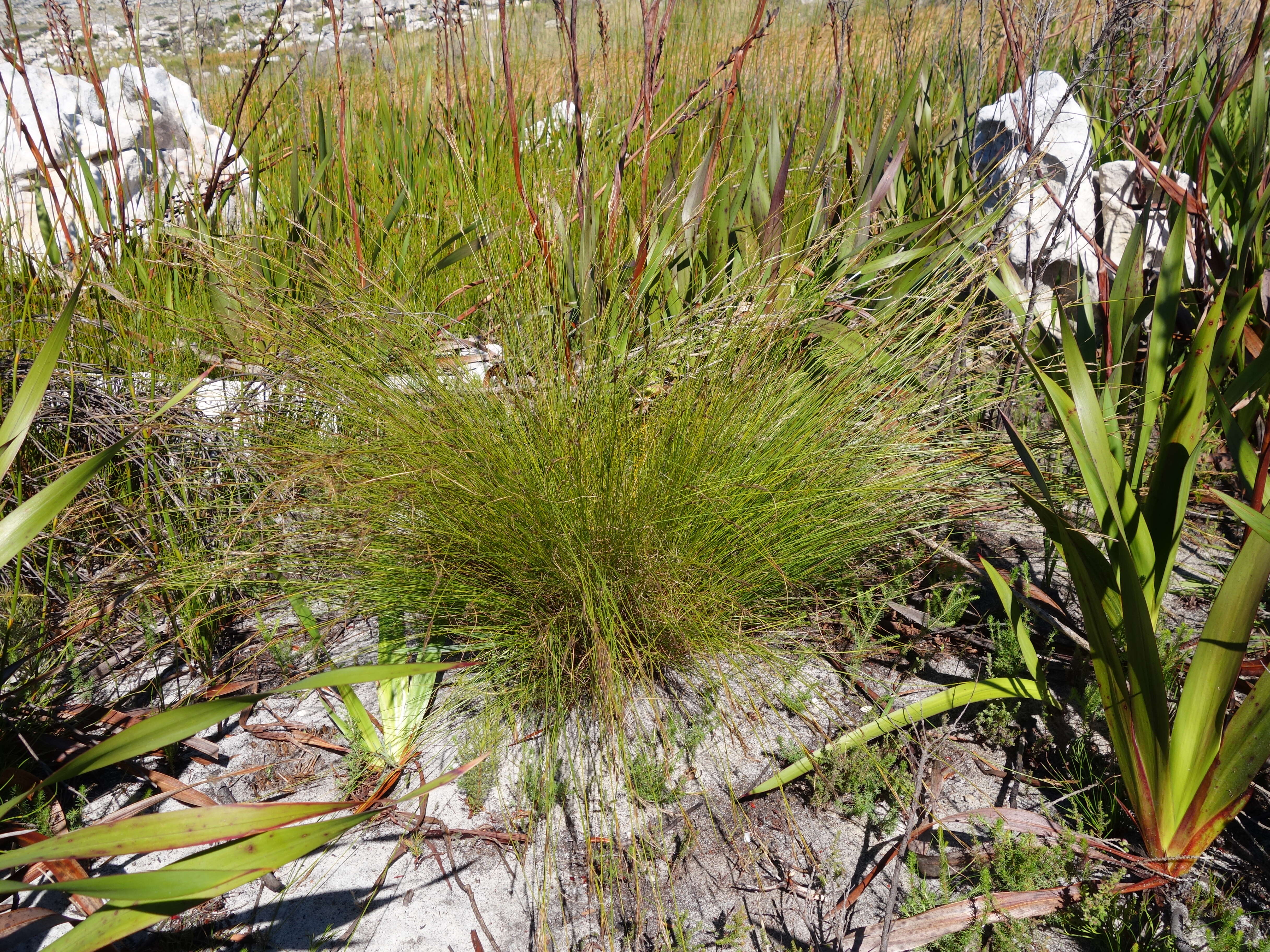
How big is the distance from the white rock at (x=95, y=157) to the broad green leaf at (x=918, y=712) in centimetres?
186

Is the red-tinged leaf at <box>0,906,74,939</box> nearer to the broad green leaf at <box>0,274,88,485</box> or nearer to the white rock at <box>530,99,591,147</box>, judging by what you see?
the broad green leaf at <box>0,274,88,485</box>

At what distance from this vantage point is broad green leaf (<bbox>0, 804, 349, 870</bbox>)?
914 mm

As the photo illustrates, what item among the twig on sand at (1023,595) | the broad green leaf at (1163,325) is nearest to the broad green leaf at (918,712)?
the twig on sand at (1023,595)

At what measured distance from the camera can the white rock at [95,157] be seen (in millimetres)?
2229

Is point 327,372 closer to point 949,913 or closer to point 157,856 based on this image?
point 157,856

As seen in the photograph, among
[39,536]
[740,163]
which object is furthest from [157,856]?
[740,163]

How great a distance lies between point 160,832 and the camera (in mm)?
943

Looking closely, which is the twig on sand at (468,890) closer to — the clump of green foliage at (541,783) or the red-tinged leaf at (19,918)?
the clump of green foliage at (541,783)

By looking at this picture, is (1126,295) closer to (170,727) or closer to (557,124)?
(170,727)

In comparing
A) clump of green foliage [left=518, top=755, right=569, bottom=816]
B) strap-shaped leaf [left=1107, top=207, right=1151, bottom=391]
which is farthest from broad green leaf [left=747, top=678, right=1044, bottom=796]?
strap-shaped leaf [left=1107, top=207, right=1151, bottom=391]

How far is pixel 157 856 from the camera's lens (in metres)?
1.32

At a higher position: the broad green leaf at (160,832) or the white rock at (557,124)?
the white rock at (557,124)

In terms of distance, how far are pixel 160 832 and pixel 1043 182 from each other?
2.35 meters

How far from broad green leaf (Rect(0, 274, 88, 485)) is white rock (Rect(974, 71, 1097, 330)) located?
1939 mm
